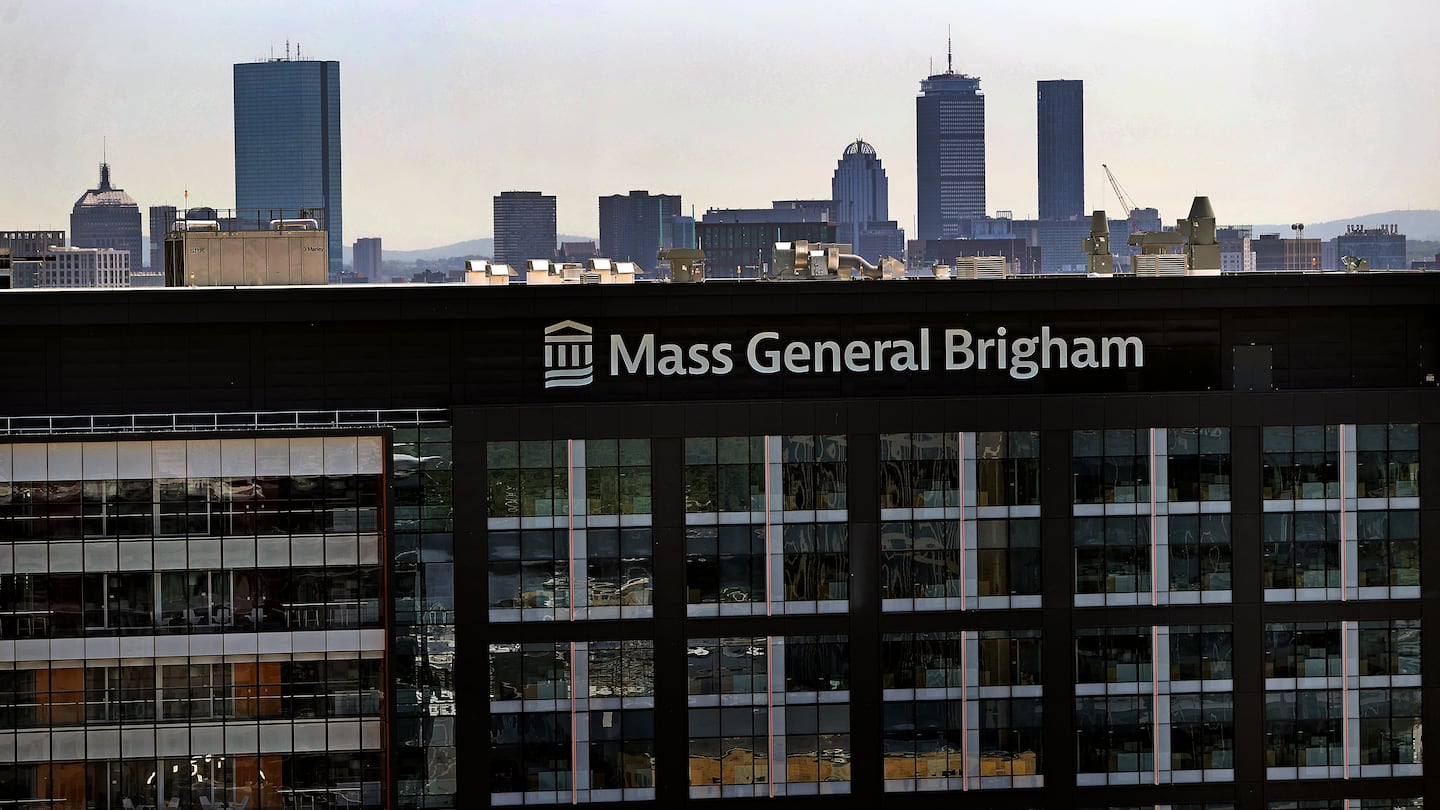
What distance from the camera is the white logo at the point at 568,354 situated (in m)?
66.5

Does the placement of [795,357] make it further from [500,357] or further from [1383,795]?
[1383,795]

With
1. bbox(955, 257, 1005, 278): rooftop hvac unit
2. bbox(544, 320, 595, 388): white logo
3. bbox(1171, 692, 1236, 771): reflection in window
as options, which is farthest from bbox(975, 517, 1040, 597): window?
bbox(544, 320, 595, 388): white logo

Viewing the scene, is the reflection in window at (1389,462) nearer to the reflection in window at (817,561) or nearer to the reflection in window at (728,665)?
the reflection in window at (817,561)

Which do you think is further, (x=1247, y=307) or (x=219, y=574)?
(x=1247, y=307)

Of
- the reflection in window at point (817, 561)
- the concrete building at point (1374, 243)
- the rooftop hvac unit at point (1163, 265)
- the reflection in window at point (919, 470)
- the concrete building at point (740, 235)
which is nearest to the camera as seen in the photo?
the reflection in window at point (817, 561)

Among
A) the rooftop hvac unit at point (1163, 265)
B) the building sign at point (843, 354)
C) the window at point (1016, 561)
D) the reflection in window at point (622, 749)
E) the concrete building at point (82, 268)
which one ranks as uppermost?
the concrete building at point (82, 268)

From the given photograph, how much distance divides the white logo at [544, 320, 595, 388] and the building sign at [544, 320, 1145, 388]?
37 mm

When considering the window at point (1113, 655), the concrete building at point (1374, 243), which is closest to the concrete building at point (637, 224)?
the concrete building at point (1374, 243)

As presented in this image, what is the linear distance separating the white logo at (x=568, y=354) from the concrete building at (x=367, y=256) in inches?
2935

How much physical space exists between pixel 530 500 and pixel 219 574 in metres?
11.3

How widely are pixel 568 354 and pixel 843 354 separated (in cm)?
1044

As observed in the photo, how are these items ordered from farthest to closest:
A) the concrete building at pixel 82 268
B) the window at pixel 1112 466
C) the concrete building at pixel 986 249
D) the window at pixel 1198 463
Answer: the concrete building at pixel 986 249
the concrete building at pixel 82 268
the window at pixel 1198 463
the window at pixel 1112 466

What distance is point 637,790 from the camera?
214ft

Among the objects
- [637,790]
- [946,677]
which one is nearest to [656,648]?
[637,790]
